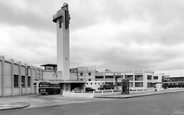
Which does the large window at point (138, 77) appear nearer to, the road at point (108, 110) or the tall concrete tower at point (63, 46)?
the tall concrete tower at point (63, 46)

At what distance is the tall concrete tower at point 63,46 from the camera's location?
7481cm

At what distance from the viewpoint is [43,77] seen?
7056 centimetres

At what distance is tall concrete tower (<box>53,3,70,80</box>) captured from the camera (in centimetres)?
7481

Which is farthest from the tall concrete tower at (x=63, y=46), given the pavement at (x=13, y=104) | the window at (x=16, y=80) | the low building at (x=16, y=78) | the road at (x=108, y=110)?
the road at (x=108, y=110)

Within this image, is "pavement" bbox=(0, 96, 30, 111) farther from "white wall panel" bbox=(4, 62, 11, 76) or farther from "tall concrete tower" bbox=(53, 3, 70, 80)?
"tall concrete tower" bbox=(53, 3, 70, 80)

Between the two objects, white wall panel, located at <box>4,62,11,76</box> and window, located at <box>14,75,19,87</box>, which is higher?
white wall panel, located at <box>4,62,11,76</box>

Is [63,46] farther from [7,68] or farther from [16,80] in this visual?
[7,68]

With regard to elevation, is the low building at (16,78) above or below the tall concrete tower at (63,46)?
below

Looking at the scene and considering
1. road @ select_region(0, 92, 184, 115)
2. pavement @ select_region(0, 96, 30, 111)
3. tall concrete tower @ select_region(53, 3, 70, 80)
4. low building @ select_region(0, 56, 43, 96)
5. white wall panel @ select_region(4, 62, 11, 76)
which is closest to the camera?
road @ select_region(0, 92, 184, 115)

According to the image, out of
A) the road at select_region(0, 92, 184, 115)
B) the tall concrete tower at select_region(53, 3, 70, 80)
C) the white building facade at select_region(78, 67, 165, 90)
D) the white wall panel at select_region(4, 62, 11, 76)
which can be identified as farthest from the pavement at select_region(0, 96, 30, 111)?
the white building facade at select_region(78, 67, 165, 90)

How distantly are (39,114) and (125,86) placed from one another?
101 feet

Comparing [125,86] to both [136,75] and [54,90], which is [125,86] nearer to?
[54,90]

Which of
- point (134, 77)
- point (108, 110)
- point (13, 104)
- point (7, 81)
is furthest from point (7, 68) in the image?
point (134, 77)

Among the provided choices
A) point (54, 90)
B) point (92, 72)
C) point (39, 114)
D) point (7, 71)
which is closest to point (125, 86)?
point (54, 90)
